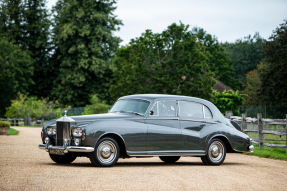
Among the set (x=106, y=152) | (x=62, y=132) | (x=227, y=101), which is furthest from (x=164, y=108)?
(x=227, y=101)

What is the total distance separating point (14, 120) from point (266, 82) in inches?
1195

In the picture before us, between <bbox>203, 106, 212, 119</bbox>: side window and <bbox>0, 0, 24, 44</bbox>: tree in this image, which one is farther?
<bbox>0, 0, 24, 44</bbox>: tree

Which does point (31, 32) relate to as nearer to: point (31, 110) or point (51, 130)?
point (31, 110)

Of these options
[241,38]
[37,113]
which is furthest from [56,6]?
[241,38]

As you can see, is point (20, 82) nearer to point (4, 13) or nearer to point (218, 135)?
point (4, 13)

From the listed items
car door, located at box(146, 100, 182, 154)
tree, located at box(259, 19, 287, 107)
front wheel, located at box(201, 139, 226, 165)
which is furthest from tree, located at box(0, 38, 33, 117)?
front wheel, located at box(201, 139, 226, 165)

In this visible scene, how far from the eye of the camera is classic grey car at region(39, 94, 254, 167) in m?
9.63

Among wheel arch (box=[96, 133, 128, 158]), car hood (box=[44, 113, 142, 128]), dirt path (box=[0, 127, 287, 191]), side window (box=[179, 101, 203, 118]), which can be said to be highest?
side window (box=[179, 101, 203, 118])

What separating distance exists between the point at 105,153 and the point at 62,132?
1178 mm

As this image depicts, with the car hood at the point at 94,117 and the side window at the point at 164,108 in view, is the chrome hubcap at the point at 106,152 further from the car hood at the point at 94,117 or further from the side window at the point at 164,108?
the side window at the point at 164,108

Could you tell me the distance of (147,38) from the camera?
121 feet

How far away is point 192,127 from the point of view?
11.1 meters

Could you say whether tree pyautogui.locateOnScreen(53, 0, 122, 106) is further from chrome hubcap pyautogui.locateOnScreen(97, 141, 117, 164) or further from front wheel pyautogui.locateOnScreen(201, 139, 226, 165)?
chrome hubcap pyautogui.locateOnScreen(97, 141, 117, 164)

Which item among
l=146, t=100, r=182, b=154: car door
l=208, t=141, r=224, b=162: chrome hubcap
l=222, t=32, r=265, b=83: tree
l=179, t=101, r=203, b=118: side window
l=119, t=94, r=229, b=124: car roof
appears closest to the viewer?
l=146, t=100, r=182, b=154: car door
